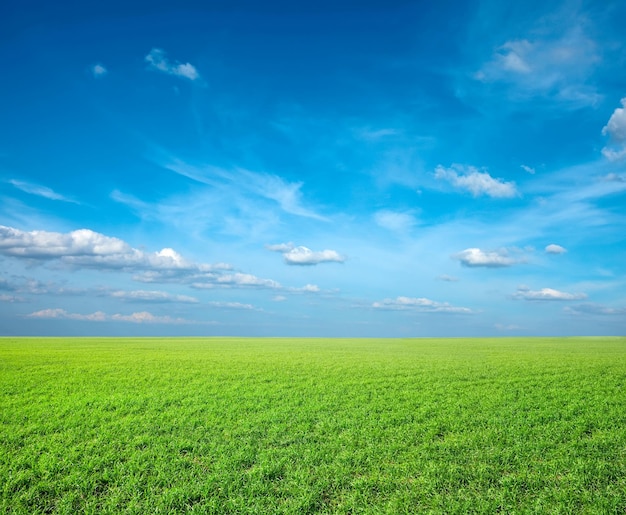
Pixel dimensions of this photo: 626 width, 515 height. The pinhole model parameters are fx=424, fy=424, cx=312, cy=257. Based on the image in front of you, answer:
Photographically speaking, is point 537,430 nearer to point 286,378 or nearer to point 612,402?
point 612,402

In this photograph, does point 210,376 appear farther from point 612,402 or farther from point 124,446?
point 612,402

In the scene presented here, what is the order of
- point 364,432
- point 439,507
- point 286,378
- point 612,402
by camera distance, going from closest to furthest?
point 439,507 < point 364,432 < point 612,402 < point 286,378

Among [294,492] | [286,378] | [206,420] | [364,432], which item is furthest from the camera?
[286,378]

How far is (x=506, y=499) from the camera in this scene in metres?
8.50

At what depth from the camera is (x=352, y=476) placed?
9.56 metres

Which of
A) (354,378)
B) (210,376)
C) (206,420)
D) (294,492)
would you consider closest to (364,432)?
(294,492)

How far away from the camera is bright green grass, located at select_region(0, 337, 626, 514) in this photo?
8617mm

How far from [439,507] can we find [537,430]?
595 centimetres

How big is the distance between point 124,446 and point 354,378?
509 inches

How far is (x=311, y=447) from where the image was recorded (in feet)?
36.8

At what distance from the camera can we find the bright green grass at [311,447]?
8617 mm

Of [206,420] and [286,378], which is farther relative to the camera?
[286,378]

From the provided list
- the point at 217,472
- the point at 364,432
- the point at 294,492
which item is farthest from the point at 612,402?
the point at 217,472

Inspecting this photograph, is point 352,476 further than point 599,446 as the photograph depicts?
No
